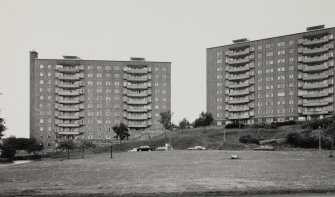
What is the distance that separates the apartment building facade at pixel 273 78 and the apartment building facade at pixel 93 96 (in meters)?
21.7

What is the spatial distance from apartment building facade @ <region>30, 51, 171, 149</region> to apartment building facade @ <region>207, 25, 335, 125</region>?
856 inches

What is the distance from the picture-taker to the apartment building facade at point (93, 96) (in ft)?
525

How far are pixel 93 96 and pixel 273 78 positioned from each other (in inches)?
2623

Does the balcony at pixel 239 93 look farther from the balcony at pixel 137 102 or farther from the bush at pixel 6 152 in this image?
the bush at pixel 6 152

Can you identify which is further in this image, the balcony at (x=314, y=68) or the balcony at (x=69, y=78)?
the balcony at (x=69, y=78)

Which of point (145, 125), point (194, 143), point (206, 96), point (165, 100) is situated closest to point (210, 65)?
→ point (206, 96)

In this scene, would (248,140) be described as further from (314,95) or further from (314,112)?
(314,95)

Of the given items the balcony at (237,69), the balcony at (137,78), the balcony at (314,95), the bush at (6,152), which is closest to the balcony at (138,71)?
the balcony at (137,78)

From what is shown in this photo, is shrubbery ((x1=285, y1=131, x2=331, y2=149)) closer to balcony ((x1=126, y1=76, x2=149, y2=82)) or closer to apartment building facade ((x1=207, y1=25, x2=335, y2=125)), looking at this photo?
apartment building facade ((x1=207, y1=25, x2=335, y2=125))

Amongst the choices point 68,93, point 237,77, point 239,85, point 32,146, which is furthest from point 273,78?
point 32,146

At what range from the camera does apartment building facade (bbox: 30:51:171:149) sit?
160 m

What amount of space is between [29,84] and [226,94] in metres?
74.7

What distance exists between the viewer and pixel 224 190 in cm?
2314

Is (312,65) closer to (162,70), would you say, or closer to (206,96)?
(206,96)
